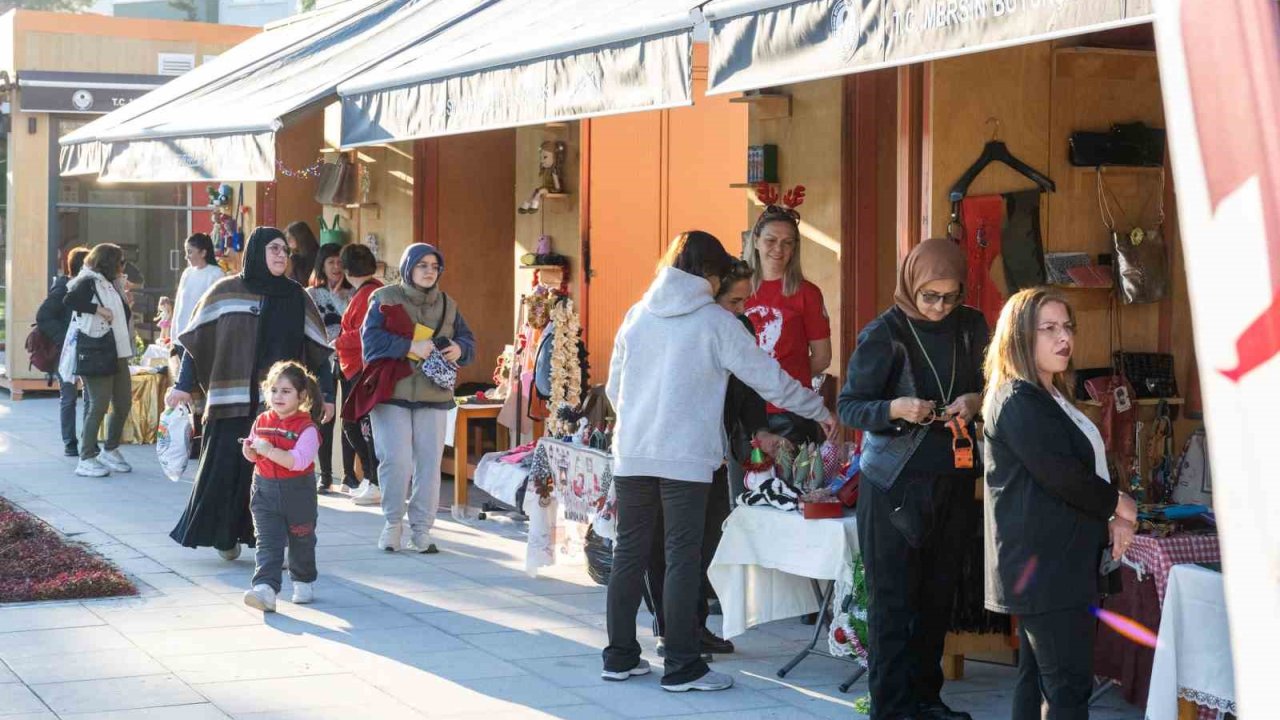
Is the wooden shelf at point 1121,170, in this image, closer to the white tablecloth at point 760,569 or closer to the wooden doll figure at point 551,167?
the white tablecloth at point 760,569

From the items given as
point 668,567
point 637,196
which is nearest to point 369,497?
point 637,196

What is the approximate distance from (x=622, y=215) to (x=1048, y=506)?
→ 6305 millimetres

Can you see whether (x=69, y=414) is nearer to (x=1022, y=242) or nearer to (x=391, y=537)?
(x=391, y=537)

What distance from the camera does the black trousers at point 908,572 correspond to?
5438 mm

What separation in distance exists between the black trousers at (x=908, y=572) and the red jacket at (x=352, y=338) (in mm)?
4880

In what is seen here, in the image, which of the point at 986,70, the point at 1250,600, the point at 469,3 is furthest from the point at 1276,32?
the point at 469,3

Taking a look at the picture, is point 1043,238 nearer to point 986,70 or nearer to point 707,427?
point 986,70

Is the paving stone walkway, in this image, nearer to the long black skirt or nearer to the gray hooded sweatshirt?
the long black skirt

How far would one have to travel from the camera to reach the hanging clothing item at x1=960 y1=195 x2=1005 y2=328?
21.4 feet

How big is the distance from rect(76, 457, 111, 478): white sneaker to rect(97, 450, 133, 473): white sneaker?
10cm

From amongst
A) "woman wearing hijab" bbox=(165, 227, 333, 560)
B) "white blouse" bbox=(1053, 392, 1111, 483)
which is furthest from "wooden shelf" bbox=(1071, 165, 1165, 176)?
"woman wearing hijab" bbox=(165, 227, 333, 560)

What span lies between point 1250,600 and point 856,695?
475cm

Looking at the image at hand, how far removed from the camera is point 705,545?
659 centimetres

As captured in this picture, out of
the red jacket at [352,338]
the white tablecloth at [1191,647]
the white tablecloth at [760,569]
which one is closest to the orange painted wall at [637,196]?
the red jacket at [352,338]
